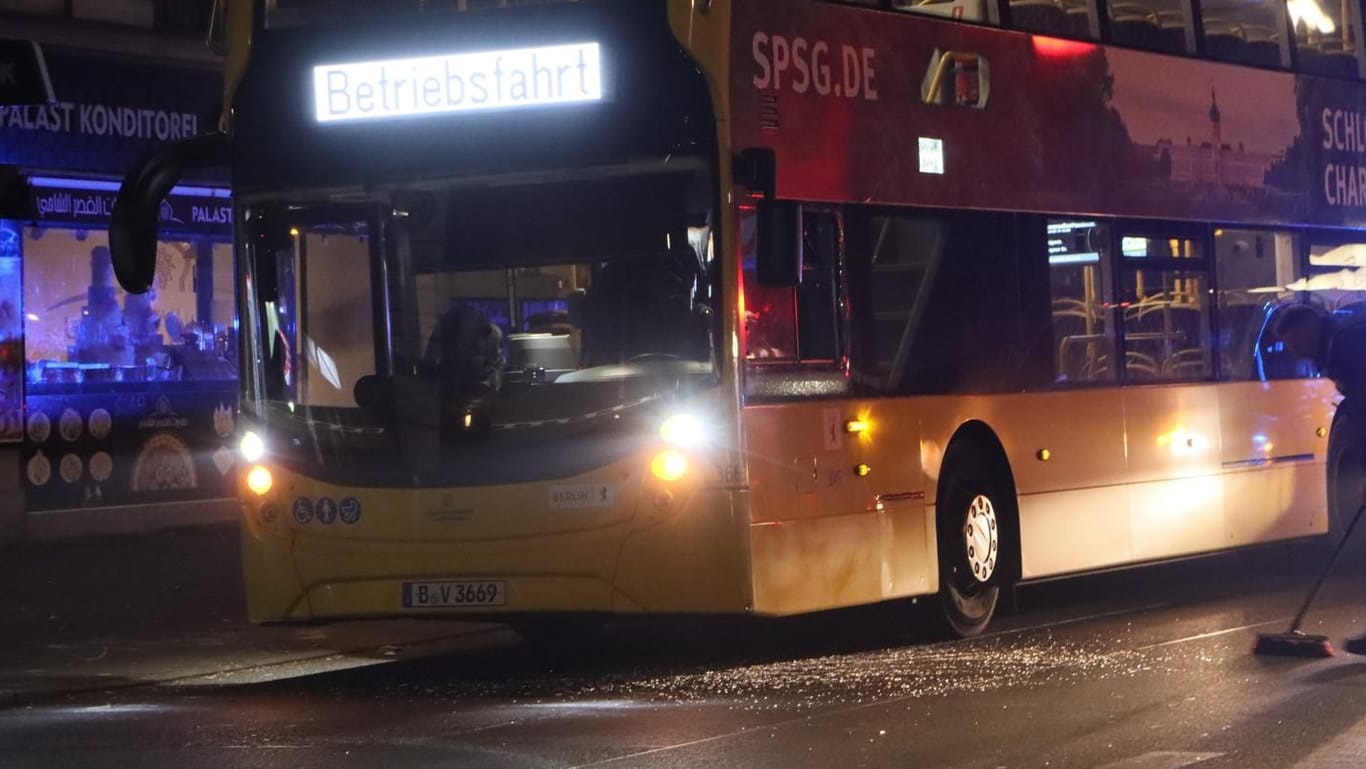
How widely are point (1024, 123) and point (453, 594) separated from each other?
4768 millimetres

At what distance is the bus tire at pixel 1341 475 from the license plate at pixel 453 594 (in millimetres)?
7996

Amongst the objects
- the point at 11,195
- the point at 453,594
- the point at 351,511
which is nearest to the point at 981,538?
the point at 453,594

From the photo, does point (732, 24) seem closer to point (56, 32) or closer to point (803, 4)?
point (803, 4)

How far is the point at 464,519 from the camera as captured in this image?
1144 centimetres

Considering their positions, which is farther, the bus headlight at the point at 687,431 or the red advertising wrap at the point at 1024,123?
the red advertising wrap at the point at 1024,123

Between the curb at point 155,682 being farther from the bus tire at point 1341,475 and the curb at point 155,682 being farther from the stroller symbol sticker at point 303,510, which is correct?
the bus tire at point 1341,475

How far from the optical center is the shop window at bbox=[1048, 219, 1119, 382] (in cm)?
1391

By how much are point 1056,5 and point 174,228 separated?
10596 millimetres

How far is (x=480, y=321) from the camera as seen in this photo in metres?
11.4

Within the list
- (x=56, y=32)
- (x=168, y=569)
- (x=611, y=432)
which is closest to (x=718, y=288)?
(x=611, y=432)

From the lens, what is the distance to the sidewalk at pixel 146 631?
12859 millimetres

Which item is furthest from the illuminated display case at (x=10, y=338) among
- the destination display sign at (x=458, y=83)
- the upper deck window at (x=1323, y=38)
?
the upper deck window at (x=1323, y=38)

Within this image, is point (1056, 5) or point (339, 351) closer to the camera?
point (339, 351)

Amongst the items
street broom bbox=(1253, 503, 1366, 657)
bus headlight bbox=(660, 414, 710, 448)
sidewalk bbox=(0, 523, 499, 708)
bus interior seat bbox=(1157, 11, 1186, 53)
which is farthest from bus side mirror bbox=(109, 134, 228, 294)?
bus interior seat bbox=(1157, 11, 1186, 53)
